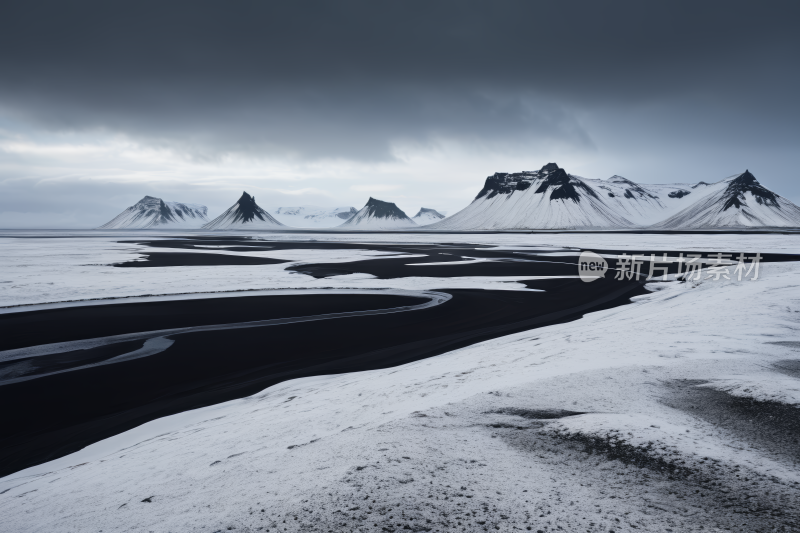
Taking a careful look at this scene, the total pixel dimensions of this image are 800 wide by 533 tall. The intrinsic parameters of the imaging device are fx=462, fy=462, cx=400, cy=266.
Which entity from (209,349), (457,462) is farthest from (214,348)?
(457,462)

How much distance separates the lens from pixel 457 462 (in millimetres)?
4379

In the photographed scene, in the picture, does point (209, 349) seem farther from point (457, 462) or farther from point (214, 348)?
point (457, 462)

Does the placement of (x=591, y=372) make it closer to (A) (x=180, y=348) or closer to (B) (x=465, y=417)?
(B) (x=465, y=417)

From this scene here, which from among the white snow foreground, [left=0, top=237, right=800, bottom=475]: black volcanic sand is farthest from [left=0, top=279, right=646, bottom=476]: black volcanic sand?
the white snow foreground

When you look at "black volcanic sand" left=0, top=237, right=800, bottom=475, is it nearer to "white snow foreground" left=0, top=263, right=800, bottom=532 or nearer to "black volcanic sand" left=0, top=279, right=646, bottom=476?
"black volcanic sand" left=0, top=279, right=646, bottom=476

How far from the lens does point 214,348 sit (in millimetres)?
11617

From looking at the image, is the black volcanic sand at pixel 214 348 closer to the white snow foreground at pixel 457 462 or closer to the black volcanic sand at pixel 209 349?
the black volcanic sand at pixel 209 349

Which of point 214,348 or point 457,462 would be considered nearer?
point 457,462

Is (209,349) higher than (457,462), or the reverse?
(457,462)

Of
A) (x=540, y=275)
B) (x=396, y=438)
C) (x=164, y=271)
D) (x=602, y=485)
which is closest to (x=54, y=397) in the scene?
(x=396, y=438)

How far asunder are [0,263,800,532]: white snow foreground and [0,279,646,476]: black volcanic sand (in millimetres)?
1003

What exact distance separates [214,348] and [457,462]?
351 inches

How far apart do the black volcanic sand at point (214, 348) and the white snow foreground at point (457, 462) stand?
1.00 m

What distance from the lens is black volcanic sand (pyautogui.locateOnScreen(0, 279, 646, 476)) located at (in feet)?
24.6
